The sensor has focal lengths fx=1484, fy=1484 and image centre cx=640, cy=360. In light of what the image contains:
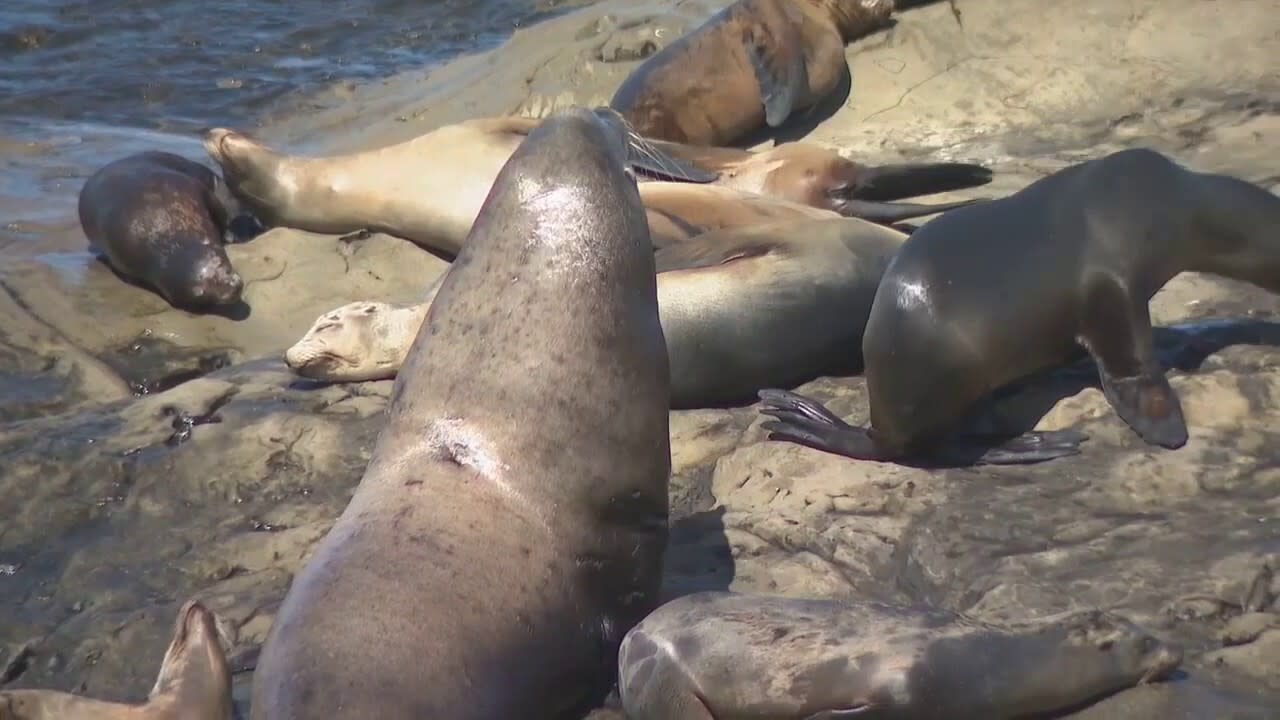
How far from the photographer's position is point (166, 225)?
766 centimetres

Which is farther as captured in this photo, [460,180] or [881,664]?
[460,180]

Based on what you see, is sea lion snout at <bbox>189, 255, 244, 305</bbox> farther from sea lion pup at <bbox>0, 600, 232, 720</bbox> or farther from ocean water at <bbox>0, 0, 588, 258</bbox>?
sea lion pup at <bbox>0, 600, 232, 720</bbox>

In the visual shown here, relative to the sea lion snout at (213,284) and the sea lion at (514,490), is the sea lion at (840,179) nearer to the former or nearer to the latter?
the sea lion snout at (213,284)

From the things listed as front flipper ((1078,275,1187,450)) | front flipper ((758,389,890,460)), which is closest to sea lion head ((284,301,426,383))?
front flipper ((758,389,890,460))

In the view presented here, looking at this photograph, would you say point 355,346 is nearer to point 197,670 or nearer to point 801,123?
point 197,670

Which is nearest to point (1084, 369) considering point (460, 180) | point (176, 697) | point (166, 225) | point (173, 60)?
point (176, 697)

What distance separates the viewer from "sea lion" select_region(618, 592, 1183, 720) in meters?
2.90

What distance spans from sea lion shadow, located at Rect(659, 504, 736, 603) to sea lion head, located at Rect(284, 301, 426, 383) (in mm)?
1729

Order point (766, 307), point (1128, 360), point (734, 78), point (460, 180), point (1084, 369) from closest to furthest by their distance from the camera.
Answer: point (1128, 360) < point (1084, 369) < point (766, 307) < point (460, 180) < point (734, 78)

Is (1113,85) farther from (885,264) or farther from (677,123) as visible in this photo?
(885,264)

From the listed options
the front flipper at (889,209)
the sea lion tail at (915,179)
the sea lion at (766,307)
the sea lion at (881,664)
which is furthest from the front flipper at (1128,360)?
the sea lion tail at (915,179)

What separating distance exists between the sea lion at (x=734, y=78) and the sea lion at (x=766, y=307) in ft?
9.98

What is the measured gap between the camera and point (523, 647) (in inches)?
131

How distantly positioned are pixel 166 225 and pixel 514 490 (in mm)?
4685
